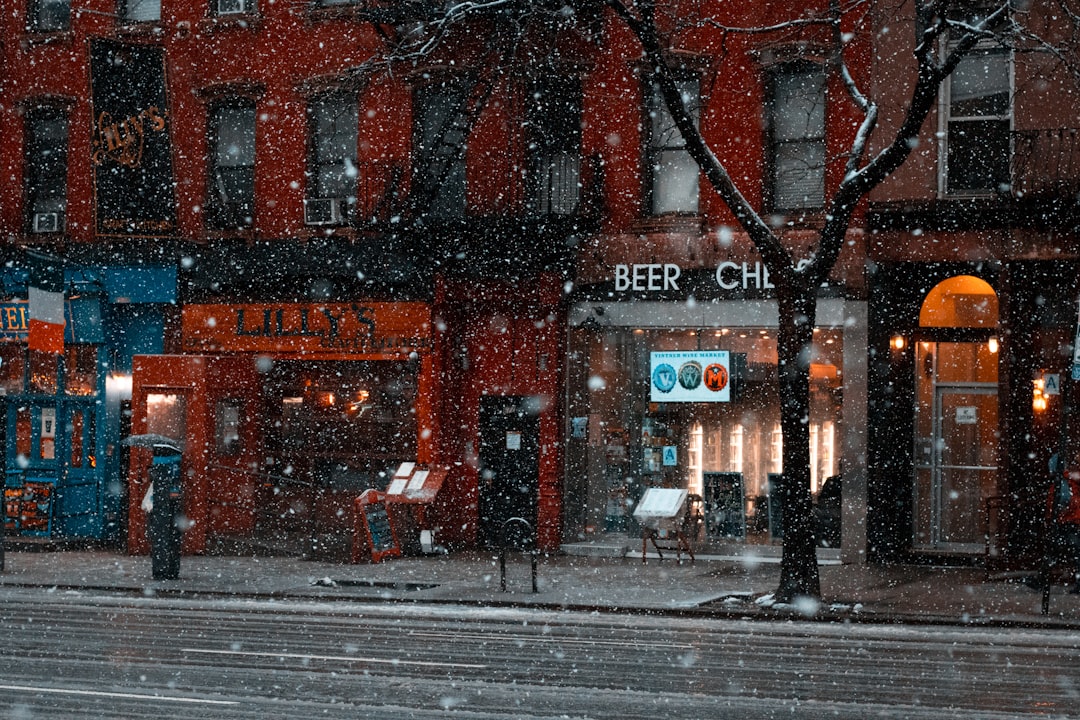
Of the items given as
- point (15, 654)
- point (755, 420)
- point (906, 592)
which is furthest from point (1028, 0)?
point (15, 654)

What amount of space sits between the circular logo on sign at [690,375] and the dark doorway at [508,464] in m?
2.43

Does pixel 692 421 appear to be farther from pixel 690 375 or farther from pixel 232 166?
pixel 232 166

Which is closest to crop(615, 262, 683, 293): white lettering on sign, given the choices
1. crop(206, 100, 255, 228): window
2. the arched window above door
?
the arched window above door

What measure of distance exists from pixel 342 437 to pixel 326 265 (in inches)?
113

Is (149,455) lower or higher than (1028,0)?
lower

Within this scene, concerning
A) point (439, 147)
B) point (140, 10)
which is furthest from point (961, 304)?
point (140, 10)

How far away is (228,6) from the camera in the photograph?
2578 centimetres

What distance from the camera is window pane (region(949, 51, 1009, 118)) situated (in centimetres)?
2159

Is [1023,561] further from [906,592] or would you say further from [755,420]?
[755,420]

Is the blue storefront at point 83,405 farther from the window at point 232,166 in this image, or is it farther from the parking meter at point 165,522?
the parking meter at point 165,522

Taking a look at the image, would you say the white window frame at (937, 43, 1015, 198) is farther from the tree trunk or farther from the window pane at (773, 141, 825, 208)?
the tree trunk

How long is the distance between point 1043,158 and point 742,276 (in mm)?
4617

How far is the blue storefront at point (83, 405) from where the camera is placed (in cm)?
2564

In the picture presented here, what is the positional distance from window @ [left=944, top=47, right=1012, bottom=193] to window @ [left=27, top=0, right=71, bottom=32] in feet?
51.1
